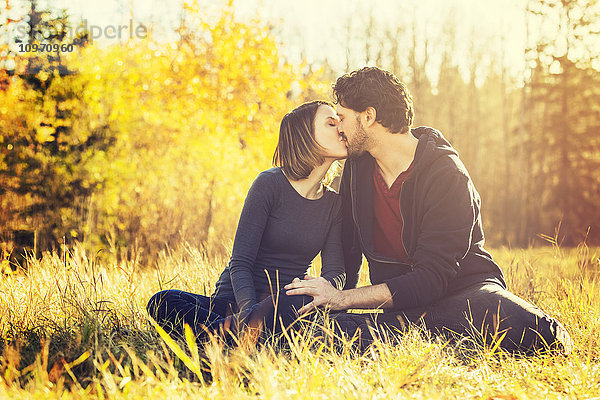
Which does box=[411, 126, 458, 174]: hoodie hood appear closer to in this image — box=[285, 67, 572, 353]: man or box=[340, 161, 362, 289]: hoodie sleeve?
box=[285, 67, 572, 353]: man

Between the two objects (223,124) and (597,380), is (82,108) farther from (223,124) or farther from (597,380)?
(597,380)

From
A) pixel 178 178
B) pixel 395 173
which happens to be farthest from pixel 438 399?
pixel 178 178

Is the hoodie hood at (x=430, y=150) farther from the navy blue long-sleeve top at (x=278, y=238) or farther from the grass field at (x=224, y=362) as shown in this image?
the grass field at (x=224, y=362)

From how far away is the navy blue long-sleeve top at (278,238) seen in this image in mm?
3311

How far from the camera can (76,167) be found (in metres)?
7.92

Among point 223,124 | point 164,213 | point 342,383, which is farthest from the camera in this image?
point 223,124

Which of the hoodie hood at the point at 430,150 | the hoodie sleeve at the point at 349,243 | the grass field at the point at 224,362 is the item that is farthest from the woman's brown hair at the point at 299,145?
the grass field at the point at 224,362

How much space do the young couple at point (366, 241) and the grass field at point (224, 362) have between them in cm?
19

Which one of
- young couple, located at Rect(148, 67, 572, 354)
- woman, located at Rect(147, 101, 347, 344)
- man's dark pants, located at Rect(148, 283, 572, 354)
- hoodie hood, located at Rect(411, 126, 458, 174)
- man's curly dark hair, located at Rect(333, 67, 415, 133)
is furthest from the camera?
man's curly dark hair, located at Rect(333, 67, 415, 133)

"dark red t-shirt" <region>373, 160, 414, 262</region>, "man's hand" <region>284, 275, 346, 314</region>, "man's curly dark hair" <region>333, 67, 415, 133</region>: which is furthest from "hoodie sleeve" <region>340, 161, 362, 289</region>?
"man's hand" <region>284, 275, 346, 314</region>

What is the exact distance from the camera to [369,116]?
3.62 meters

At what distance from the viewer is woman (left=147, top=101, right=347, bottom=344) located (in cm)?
322

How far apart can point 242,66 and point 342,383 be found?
8.46m

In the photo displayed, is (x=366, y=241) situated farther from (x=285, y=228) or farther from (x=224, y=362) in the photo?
(x=224, y=362)
